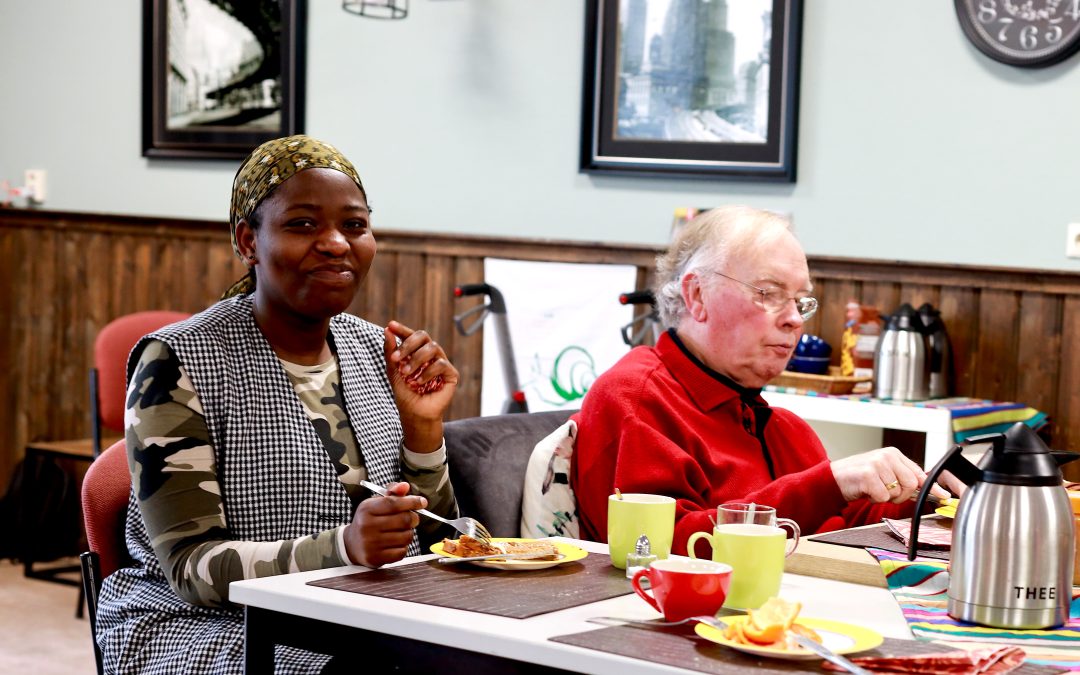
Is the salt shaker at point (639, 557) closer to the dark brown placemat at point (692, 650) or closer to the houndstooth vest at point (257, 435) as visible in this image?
the dark brown placemat at point (692, 650)

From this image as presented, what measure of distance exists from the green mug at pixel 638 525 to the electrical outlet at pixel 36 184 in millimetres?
4395

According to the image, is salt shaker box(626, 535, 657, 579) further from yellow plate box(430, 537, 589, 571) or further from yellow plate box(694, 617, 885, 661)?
yellow plate box(694, 617, 885, 661)

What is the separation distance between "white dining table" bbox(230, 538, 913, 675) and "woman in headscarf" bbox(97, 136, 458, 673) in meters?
0.16

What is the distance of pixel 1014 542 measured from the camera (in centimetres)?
142

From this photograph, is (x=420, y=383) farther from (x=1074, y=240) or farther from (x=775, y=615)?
(x=1074, y=240)

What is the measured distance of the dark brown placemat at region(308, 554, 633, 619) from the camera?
141 centimetres

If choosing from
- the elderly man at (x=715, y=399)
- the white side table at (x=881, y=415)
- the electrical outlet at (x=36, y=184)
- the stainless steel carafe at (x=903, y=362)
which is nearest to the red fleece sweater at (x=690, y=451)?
the elderly man at (x=715, y=399)

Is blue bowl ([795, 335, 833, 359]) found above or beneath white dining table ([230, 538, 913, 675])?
above

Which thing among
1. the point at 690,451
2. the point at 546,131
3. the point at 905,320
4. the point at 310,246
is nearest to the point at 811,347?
the point at 905,320

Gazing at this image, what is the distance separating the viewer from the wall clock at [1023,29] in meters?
3.53

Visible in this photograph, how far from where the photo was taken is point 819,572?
1.64 m

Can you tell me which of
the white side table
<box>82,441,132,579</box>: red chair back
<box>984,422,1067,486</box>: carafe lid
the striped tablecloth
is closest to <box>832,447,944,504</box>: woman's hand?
<box>984,422,1067,486</box>: carafe lid

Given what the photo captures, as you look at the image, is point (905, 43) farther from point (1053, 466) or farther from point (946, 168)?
point (1053, 466)

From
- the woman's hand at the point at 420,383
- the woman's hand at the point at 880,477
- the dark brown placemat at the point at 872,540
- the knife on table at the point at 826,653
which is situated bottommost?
the dark brown placemat at the point at 872,540
